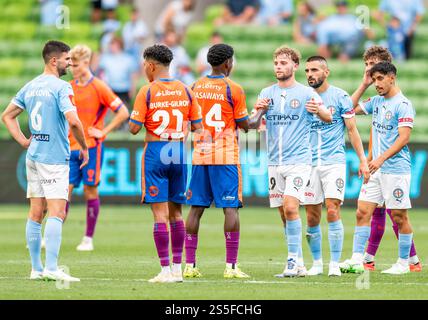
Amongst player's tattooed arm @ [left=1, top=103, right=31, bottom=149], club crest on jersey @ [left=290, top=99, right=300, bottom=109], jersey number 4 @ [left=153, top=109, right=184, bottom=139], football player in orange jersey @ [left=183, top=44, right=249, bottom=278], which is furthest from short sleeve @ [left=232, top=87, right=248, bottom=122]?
player's tattooed arm @ [left=1, top=103, right=31, bottom=149]

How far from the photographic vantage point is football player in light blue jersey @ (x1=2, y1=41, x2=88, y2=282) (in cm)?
1105

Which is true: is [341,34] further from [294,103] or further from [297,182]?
[297,182]

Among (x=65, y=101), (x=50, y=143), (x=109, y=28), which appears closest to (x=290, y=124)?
(x=65, y=101)

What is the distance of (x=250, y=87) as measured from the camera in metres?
25.5

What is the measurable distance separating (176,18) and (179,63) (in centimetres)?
218

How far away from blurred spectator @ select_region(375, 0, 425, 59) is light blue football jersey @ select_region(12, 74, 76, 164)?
15.7 metres

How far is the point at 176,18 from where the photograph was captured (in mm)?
26844

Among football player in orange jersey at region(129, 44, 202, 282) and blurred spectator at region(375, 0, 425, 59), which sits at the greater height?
blurred spectator at region(375, 0, 425, 59)

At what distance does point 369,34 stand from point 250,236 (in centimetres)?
1002

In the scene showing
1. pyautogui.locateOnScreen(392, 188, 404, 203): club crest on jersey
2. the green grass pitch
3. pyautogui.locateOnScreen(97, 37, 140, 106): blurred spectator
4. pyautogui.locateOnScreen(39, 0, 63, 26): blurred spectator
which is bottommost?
the green grass pitch

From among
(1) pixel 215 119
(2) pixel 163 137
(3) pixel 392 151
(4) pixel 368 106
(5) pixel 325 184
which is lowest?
(5) pixel 325 184

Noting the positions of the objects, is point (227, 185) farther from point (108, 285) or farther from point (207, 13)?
point (207, 13)

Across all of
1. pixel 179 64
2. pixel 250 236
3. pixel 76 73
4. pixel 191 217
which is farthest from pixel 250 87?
pixel 191 217

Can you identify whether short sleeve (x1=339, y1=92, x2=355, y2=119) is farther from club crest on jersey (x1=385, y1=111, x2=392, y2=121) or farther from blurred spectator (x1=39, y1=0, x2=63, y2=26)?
blurred spectator (x1=39, y1=0, x2=63, y2=26)
